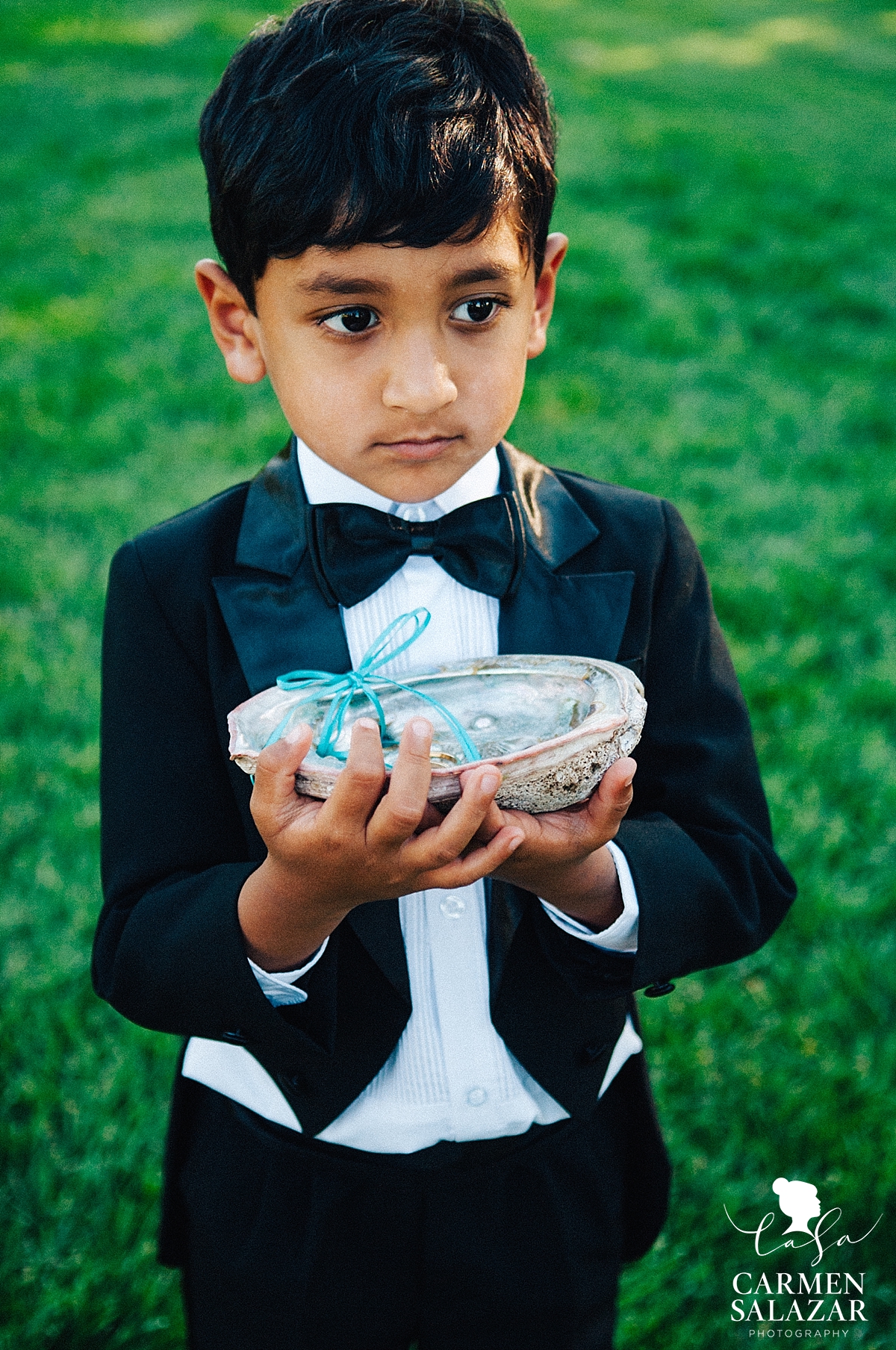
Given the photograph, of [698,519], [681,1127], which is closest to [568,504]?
[681,1127]

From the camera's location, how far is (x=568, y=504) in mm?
1551

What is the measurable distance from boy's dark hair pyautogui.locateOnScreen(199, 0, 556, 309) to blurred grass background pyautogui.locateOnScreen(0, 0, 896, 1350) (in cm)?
191

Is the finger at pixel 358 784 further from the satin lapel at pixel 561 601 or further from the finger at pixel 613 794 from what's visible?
the satin lapel at pixel 561 601

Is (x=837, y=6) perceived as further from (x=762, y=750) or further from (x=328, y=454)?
(x=328, y=454)

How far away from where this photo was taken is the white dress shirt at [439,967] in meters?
1.45

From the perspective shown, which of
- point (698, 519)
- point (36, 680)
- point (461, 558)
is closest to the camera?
point (461, 558)

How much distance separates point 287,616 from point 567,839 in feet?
1.58

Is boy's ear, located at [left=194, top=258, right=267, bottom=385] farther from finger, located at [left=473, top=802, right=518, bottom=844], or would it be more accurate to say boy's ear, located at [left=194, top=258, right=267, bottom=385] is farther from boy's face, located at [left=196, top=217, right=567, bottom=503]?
finger, located at [left=473, top=802, right=518, bottom=844]

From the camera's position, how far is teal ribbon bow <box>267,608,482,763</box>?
123 centimetres

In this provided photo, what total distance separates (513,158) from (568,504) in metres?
0.45

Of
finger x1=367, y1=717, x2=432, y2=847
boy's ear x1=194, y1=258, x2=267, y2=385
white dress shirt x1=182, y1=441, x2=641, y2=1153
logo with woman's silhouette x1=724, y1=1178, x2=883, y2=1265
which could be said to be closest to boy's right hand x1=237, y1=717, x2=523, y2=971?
finger x1=367, y1=717, x2=432, y2=847

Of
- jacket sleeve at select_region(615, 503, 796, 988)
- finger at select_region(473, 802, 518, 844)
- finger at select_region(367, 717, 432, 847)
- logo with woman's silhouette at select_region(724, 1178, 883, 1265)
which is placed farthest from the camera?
logo with woman's silhouette at select_region(724, 1178, 883, 1265)

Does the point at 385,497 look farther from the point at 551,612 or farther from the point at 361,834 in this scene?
the point at 361,834

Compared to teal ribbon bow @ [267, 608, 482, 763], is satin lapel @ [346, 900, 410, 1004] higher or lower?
lower
